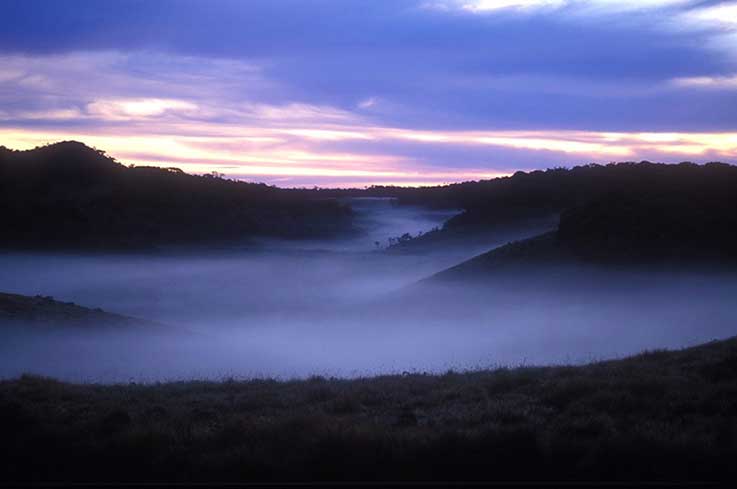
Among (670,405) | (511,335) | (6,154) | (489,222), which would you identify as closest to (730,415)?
(670,405)

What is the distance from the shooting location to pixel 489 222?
9650cm

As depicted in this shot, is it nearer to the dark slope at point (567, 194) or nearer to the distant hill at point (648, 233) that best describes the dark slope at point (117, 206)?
the dark slope at point (567, 194)

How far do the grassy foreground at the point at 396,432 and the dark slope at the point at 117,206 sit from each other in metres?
88.2

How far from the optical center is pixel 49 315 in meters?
30.1

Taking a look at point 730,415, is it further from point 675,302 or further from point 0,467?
point 675,302

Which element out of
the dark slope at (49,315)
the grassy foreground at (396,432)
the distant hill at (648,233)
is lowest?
the dark slope at (49,315)

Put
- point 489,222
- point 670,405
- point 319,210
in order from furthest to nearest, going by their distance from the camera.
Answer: point 319,210
point 489,222
point 670,405

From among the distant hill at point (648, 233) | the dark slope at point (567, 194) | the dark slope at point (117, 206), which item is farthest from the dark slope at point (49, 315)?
the dark slope at point (117, 206)

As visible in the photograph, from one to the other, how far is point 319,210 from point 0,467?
12202 centimetres

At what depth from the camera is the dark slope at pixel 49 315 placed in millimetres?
28484

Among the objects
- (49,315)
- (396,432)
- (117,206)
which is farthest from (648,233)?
(117,206)

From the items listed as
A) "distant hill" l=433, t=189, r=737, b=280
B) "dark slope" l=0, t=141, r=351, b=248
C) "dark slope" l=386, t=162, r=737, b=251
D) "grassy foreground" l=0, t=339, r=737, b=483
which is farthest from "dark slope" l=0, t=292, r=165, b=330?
"dark slope" l=0, t=141, r=351, b=248

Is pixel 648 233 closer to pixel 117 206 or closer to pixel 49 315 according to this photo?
pixel 49 315

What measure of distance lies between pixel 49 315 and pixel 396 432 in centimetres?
2498
